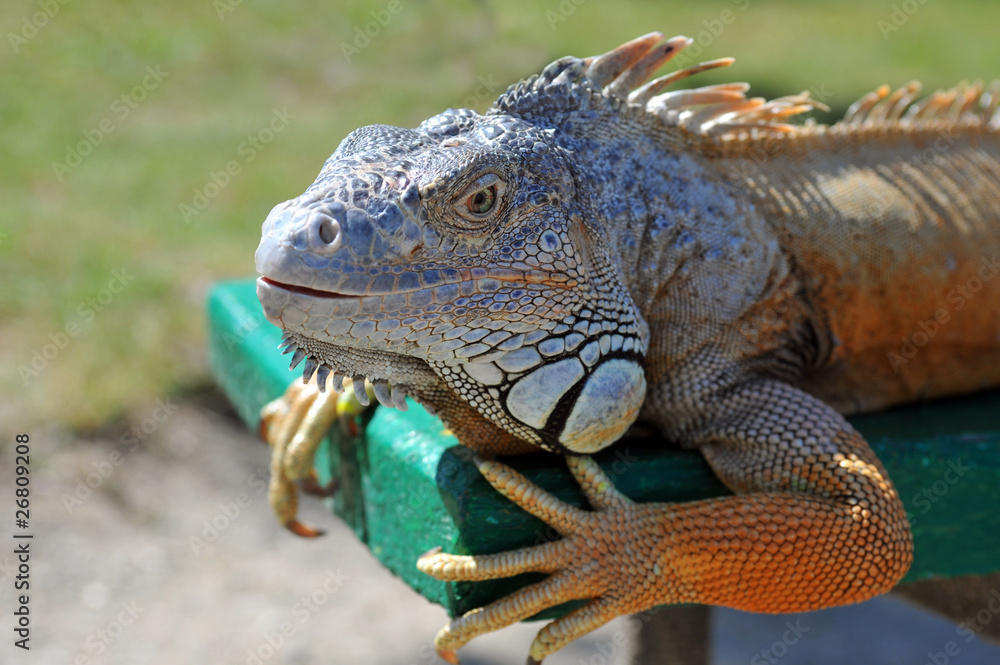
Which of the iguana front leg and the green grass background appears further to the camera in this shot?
the green grass background

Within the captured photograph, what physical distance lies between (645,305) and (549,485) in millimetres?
433

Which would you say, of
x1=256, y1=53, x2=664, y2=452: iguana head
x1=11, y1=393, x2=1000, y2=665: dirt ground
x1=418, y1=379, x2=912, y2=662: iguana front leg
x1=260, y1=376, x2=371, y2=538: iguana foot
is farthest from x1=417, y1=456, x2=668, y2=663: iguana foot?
x1=11, y1=393, x2=1000, y2=665: dirt ground

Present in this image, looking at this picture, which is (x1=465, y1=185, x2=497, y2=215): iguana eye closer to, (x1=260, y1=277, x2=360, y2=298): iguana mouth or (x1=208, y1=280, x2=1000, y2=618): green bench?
(x1=260, y1=277, x2=360, y2=298): iguana mouth

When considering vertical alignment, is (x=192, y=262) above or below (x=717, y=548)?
below

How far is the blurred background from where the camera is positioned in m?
4.32

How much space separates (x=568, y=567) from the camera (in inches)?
70.9

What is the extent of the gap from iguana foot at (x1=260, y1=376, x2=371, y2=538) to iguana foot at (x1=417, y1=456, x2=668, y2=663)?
0.63 metres

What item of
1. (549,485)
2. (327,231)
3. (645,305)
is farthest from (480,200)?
(549,485)

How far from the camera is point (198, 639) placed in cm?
411

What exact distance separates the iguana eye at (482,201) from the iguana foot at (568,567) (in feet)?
1.75

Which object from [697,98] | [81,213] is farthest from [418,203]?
[81,213]

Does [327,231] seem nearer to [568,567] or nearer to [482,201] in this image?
[482,201]

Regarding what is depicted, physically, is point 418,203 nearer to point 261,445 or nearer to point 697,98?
point 697,98

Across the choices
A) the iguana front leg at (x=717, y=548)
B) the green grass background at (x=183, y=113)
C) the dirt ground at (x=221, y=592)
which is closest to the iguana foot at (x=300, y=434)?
the iguana front leg at (x=717, y=548)
